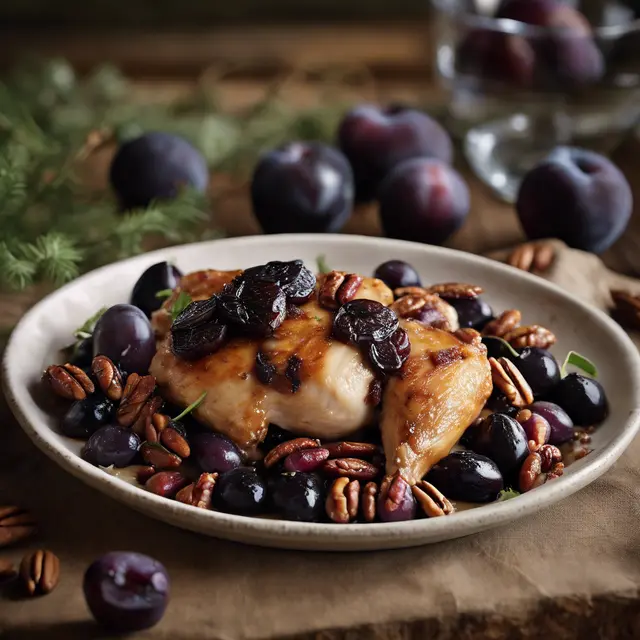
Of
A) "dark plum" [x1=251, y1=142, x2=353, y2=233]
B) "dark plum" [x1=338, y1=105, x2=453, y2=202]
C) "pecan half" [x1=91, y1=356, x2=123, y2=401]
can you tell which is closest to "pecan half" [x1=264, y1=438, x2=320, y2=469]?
"pecan half" [x1=91, y1=356, x2=123, y2=401]

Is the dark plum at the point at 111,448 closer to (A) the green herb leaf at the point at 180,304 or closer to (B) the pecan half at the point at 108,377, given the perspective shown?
(B) the pecan half at the point at 108,377

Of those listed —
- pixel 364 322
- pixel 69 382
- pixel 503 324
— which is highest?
pixel 364 322

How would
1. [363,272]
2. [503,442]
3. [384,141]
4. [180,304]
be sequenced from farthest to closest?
[384,141] → [363,272] → [180,304] → [503,442]

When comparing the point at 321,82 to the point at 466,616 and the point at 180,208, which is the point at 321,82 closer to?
the point at 180,208

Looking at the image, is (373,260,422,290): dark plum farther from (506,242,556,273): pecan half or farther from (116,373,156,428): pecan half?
(116,373,156,428): pecan half

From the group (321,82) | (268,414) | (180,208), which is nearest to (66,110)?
(180,208)

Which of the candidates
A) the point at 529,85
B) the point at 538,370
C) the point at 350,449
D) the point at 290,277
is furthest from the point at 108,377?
the point at 529,85

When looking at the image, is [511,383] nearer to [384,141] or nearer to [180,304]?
[180,304]
